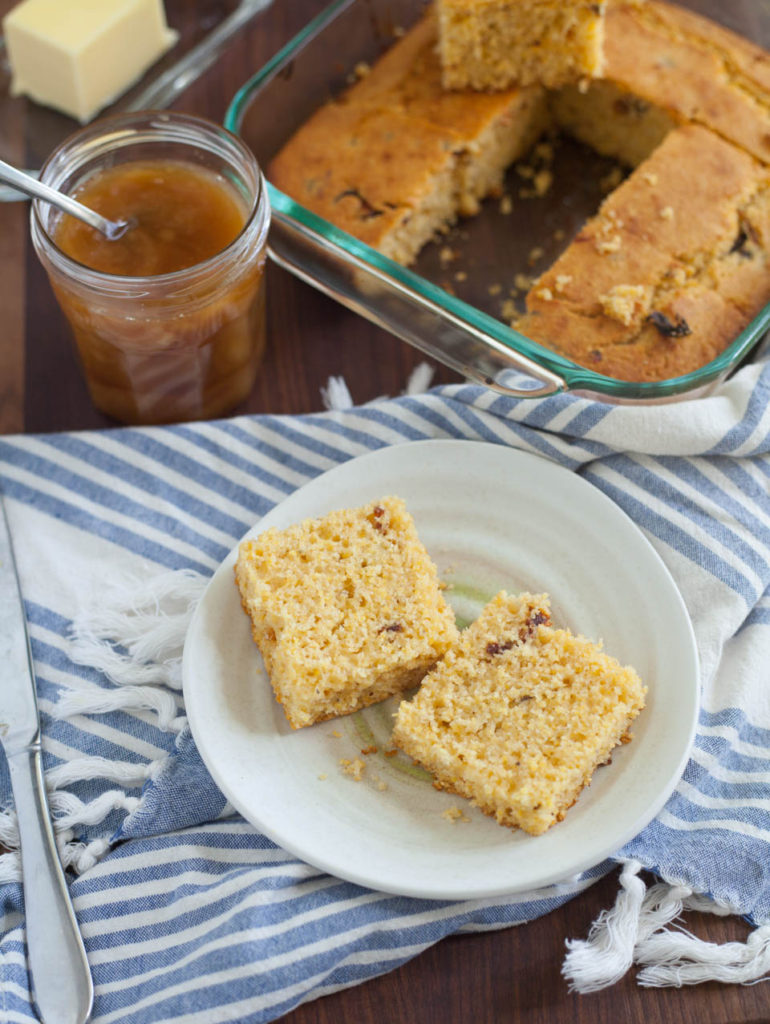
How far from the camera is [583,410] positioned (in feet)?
8.16

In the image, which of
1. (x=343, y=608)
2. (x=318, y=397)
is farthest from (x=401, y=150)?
(x=343, y=608)

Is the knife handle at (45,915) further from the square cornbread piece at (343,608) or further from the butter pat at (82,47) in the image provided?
the butter pat at (82,47)

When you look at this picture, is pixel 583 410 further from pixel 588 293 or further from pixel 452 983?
pixel 452 983

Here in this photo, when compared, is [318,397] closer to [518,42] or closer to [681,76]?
[518,42]

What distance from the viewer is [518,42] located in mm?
3008

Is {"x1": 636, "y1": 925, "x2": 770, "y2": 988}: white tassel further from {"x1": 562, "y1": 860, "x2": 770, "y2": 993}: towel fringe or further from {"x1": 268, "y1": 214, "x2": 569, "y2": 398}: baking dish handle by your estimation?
{"x1": 268, "y1": 214, "x2": 569, "y2": 398}: baking dish handle

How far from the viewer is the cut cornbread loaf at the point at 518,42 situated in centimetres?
293

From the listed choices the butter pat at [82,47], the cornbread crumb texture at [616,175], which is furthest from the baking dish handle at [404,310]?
the butter pat at [82,47]

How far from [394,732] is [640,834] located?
533 mm

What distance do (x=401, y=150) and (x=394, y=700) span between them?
1.51 m

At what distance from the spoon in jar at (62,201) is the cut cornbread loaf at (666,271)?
3.27ft

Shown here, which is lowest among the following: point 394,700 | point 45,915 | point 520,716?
point 45,915

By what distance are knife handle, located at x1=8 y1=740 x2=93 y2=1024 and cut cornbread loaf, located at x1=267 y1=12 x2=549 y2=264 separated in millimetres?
1558

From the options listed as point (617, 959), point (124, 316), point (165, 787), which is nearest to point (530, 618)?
point (617, 959)
